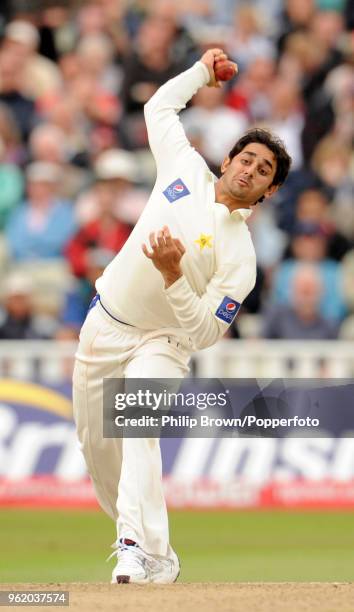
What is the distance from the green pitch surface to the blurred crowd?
1.67 meters

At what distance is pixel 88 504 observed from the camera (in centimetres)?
1214

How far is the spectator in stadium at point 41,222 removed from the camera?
13414 mm

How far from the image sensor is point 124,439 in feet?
23.9

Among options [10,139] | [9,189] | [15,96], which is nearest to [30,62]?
[15,96]

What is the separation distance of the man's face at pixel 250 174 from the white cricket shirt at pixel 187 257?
9cm

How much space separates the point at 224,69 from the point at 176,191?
2.63 feet

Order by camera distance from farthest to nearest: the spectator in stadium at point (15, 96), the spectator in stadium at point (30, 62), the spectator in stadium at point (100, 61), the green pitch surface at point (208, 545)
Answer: the spectator in stadium at point (100, 61) → the spectator in stadium at point (30, 62) → the spectator in stadium at point (15, 96) → the green pitch surface at point (208, 545)

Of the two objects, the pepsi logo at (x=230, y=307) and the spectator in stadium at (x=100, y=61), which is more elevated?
the spectator in stadium at (x=100, y=61)

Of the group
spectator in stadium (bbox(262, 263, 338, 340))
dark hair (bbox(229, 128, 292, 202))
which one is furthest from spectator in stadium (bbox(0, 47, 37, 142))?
dark hair (bbox(229, 128, 292, 202))

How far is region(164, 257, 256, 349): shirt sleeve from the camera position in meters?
6.97

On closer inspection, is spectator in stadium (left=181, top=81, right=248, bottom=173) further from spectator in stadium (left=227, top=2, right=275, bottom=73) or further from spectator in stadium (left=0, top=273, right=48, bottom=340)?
spectator in stadium (left=0, top=273, right=48, bottom=340)

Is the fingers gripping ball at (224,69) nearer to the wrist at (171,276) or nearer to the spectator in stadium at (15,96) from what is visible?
the wrist at (171,276)

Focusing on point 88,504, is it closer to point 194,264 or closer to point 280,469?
point 280,469

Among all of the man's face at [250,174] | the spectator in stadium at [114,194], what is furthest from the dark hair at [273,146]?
the spectator in stadium at [114,194]
